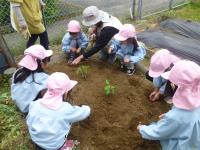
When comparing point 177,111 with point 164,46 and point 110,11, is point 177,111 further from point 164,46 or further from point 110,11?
point 110,11

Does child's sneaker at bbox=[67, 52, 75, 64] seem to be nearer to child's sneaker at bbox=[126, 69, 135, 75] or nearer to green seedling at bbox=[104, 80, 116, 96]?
child's sneaker at bbox=[126, 69, 135, 75]

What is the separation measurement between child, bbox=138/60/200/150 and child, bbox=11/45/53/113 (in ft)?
4.64

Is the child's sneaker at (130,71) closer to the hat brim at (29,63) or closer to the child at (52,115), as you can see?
the hat brim at (29,63)

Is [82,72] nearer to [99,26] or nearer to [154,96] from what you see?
[99,26]

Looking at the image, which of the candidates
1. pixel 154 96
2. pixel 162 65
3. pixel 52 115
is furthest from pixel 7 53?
pixel 162 65

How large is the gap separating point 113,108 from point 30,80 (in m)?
1.06

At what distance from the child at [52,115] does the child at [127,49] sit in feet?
5.06

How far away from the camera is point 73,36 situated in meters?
5.20

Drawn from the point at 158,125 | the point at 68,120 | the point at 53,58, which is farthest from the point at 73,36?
the point at 158,125

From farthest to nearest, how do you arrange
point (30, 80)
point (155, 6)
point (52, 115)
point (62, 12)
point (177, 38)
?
point (155, 6) → point (62, 12) → point (177, 38) → point (30, 80) → point (52, 115)

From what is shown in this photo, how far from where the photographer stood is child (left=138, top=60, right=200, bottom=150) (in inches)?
114

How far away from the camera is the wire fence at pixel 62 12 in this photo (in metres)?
6.48

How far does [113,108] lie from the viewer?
4219mm

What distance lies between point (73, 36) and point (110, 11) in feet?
8.51
